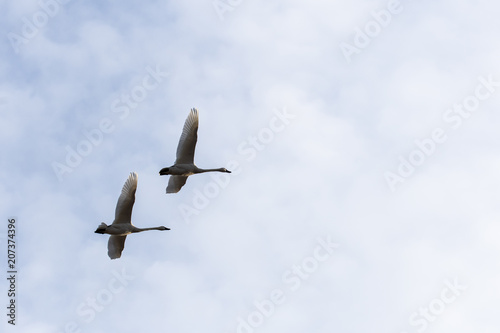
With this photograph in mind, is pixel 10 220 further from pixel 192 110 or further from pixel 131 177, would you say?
pixel 192 110

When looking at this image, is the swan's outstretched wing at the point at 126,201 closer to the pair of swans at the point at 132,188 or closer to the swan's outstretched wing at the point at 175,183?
the pair of swans at the point at 132,188

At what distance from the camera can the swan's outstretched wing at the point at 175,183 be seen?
80438 millimetres

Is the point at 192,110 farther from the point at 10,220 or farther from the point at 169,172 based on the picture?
the point at 10,220

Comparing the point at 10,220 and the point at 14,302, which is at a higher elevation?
the point at 10,220

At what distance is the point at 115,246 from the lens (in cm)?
7712

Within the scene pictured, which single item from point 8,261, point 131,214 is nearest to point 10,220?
point 8,261

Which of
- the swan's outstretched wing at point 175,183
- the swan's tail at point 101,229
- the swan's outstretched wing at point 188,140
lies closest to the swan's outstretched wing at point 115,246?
the swan's tail at point 101,229

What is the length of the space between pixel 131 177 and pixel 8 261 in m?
10.0

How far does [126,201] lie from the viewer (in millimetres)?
74938

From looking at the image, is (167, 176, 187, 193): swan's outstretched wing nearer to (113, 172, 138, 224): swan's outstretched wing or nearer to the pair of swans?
A: the pair of swans

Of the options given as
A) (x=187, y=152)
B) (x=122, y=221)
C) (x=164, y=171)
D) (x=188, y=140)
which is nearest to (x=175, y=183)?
(x=164, y=171)

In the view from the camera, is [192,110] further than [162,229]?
No

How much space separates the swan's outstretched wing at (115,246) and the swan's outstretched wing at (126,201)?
1969 mm

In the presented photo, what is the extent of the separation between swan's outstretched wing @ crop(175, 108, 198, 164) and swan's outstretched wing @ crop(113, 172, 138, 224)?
14.0 ft
